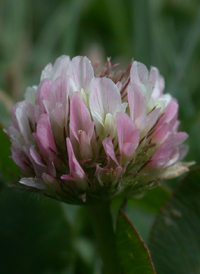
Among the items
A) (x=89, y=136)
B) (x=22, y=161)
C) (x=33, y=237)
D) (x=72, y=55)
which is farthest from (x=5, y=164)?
(x=72, y=55)

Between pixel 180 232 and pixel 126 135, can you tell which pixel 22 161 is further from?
pixel 180 232

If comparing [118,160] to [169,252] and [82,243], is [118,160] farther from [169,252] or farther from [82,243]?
[82,243]

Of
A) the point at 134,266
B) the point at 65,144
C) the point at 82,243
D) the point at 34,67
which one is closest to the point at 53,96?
the point at 65,144

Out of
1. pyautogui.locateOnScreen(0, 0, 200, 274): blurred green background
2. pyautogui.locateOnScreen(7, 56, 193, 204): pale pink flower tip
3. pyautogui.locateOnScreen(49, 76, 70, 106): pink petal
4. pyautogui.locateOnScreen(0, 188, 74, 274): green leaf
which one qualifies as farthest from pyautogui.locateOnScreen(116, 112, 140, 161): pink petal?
pyautogui.locateOnScreen(0, 188, 74, 274): green leaf

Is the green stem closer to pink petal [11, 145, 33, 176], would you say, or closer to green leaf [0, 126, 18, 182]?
pink petal [11, 145, 33, 176]

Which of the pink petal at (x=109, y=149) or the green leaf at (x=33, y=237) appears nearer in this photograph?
the pink petal at (x=109, y=149)

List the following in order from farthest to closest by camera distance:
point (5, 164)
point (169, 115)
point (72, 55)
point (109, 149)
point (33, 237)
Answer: point (72, 55)
point (5, 164)
point (33, 237)
point (169, 115)
point (109, 149)

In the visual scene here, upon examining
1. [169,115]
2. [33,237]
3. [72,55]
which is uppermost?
[72,55]

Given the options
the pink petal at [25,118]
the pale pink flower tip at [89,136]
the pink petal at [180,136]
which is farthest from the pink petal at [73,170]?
the pink petal at [180,136]

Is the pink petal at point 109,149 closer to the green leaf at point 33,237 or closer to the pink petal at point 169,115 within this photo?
the pink petal at point 169,115
